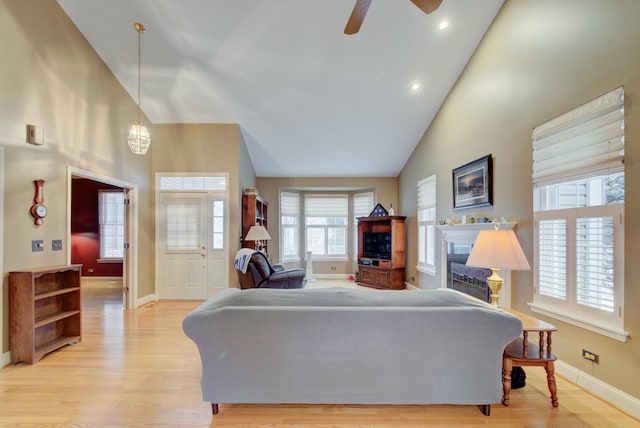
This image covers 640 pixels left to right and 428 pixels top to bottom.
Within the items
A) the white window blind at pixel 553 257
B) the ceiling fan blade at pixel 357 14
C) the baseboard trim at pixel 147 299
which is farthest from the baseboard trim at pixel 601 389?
the baseboard trim at pixel 147 299

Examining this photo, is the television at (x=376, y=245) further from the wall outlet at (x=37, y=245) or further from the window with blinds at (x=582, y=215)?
the wall outlet at (x=37, y=245)

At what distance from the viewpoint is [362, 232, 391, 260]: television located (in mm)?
6297

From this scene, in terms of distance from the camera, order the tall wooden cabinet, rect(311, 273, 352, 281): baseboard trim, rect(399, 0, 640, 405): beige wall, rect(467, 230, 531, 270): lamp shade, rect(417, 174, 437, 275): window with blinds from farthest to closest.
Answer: rect(311, 273, 352, 281): baseboard trim → the tall wooden cabinet → rect(417, 174, 437, 275): window with blinds → rect(467, 230, 531, 270): lamp shade → rect(399, 0, 640, 405): beige wall

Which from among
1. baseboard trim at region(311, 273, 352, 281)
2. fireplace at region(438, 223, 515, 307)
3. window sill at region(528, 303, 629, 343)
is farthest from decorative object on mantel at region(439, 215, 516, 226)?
baseboard trim at region(311, 273, 352, 281)

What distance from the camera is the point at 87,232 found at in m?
7.10

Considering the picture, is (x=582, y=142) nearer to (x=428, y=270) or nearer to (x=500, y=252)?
(x=500, y=252)

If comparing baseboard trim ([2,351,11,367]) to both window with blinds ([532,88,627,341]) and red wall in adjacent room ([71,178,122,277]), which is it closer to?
red wall in adjacent room ([71,178,122,277])

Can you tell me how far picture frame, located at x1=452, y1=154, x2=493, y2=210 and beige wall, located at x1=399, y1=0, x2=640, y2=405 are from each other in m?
0.10

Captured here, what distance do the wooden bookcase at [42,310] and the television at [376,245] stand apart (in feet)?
17.0

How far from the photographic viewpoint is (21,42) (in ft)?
9.39

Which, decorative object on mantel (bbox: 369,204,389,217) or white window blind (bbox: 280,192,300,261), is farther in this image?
white window blind (bbox: 280,192,300,261)

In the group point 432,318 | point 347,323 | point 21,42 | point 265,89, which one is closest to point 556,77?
point 432,318

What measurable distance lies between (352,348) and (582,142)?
2.60 metres

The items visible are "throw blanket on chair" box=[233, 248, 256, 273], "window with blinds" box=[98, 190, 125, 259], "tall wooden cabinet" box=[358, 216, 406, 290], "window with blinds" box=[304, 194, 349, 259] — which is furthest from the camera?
"window with blinds" box=[304, 194, 349, 259]
